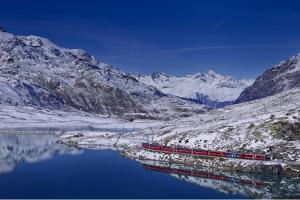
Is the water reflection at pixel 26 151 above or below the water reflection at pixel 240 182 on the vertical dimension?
above

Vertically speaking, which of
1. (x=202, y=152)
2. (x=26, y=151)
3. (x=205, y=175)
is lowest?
(x=205, y=175)

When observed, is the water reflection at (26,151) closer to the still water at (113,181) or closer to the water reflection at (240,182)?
the still water at (113,181)

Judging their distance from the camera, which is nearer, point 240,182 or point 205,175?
point 240,182

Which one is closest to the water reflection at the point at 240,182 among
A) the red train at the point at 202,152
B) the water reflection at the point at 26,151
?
the red train at the point at 202,152

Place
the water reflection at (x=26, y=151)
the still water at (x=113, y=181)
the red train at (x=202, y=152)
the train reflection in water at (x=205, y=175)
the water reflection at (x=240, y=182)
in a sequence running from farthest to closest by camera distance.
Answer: the water reflection at (x=26, y=151) < the red train at (x=202, y=152) < the train reflection in water at (x=205, y=175) < the water reflection at (x=240, y=182) < the still water at (x=113, y=181)

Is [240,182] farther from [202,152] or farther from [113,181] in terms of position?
[113,181]

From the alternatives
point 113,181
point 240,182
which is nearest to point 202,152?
point 240,182

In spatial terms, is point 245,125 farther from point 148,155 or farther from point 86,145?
point 86,145

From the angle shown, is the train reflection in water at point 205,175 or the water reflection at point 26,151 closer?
the train reflection in water at point 205,175
